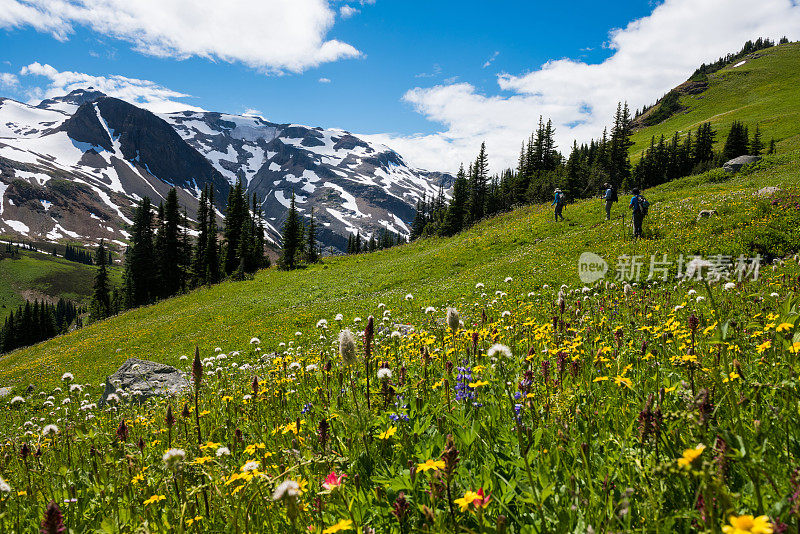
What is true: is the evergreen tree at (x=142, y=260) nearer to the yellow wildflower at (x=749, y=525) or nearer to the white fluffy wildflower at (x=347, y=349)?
the white fluffy wildflower at (x=347, y=349)

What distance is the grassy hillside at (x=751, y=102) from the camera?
319ft

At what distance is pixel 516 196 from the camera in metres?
71.5

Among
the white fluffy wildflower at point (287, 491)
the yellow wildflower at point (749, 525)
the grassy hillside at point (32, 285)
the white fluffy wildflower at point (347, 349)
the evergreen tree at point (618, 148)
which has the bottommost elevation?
the grassy hillside at point (32, 285)

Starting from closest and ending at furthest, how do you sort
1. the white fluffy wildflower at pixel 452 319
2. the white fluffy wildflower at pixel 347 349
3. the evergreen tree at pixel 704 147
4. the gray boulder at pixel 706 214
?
the white fluffy wildflower at pixel 347 349 → the white fluffy wildflower at pixel 452 319 → the gray boulder at pixel 706 214 → the evergreen tree at pixel 704 147

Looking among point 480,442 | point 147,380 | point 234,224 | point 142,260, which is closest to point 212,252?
point 234,224

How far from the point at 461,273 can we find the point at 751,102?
6872 inches

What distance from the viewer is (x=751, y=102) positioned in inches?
5271

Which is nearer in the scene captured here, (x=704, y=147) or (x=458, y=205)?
(x=458, y=205)

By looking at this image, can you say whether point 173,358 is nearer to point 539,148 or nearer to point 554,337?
point 554,337

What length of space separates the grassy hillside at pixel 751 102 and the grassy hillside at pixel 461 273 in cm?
8309

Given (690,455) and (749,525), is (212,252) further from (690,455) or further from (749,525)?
(749,525)

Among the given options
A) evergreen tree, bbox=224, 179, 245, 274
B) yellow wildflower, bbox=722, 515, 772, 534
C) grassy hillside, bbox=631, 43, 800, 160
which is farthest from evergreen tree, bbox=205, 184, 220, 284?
grassy hillside, bbox=631, 43, 800, 160

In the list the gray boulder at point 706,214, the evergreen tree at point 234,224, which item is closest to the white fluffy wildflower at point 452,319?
the gray boulder at point 706,214

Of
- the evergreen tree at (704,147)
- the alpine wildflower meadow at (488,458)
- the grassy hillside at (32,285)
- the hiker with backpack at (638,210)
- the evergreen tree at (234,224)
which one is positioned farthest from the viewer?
the grassy hillside at (32,285)
